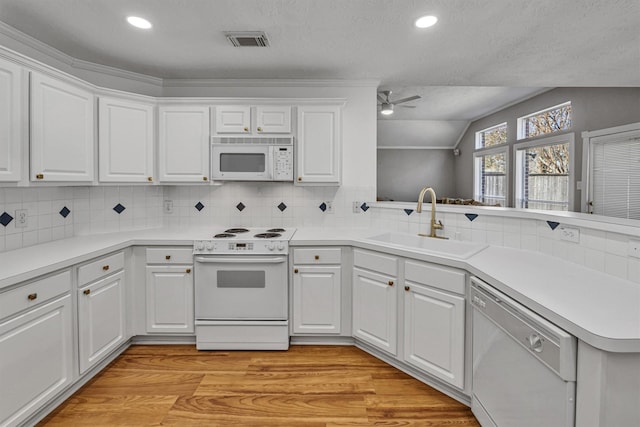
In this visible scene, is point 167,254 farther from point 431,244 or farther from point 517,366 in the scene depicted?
point 517,366

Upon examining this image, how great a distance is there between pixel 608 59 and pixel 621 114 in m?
1.77

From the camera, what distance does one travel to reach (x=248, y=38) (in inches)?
92.5

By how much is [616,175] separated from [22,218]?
6.22 metres

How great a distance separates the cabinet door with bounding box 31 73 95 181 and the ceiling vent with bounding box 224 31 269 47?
3.80 ft

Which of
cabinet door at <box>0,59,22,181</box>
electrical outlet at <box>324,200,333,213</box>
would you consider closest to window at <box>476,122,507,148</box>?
electrical outlet at <box>324,200,333,213</box>

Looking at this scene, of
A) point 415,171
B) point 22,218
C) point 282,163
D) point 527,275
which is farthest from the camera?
point 415,171

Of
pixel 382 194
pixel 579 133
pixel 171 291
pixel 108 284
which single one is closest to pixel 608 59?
pixel 579 133

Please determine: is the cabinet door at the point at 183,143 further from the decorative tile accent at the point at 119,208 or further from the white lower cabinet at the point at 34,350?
the white lower cabinet at the point at 34,350

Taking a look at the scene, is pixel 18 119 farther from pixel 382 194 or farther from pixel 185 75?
pixel 382 194

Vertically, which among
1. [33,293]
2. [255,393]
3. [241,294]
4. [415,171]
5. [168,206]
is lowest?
[255,393]

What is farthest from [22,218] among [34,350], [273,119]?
[273,119]

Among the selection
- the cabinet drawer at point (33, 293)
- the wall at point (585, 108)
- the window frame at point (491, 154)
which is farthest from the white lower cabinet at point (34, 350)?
the window frame at point (491, 154)

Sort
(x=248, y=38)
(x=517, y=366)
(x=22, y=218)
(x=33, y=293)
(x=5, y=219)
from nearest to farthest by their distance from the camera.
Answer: (x=517, y=366), (x=33, y=293), (x=5, y=219), (x=22, y=218), (x=248, y=38)

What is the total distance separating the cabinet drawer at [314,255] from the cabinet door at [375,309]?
21 centimetres
